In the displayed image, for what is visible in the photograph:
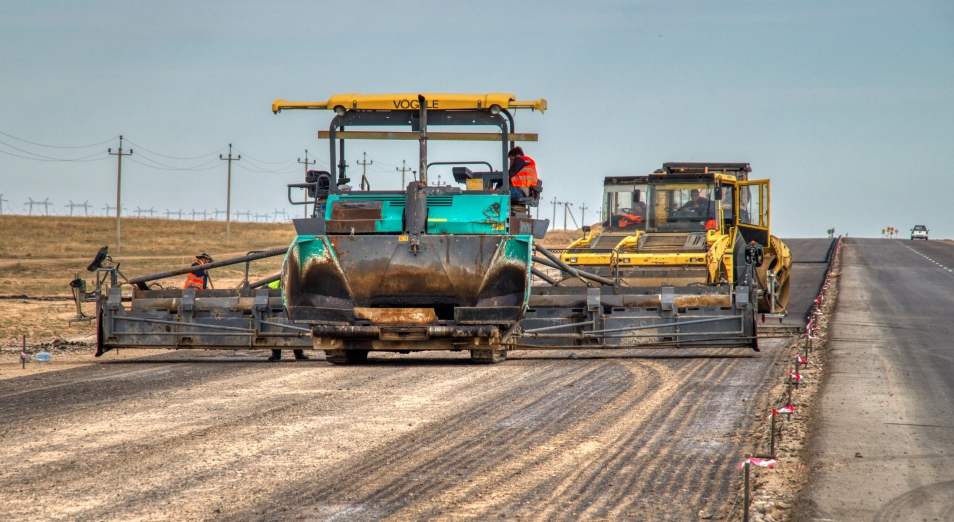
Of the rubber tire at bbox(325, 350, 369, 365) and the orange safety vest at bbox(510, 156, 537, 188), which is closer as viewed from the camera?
the orange safety vest at bbox(510, 156, 537, 188)

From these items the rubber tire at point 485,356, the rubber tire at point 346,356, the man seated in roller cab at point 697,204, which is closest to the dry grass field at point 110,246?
the man seated in roller cab at point 697,204

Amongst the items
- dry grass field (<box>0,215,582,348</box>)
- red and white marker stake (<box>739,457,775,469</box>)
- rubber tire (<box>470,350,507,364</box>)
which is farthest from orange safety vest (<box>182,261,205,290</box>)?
red and white marker stake (<box>739,457,775,469</box>)

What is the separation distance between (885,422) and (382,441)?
436 cm

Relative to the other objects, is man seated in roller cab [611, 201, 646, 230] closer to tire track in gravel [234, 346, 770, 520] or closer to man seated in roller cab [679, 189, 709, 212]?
man seated in roller cab [679, 189, 709, 212]

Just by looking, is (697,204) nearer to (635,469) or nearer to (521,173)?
(521,173)

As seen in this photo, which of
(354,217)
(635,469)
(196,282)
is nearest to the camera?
(635,469)

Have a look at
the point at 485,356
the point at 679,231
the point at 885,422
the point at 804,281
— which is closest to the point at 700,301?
the point at 485,356

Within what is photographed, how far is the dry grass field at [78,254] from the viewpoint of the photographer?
73.1ft

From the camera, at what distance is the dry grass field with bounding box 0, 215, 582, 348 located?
22.3m

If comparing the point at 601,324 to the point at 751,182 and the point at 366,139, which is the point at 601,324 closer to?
the point at 366,139

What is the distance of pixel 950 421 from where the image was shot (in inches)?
361

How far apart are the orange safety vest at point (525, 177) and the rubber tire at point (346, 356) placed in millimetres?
3012

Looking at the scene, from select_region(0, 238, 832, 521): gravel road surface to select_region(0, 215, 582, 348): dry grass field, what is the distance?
8571 millimetres

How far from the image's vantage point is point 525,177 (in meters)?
12.3
